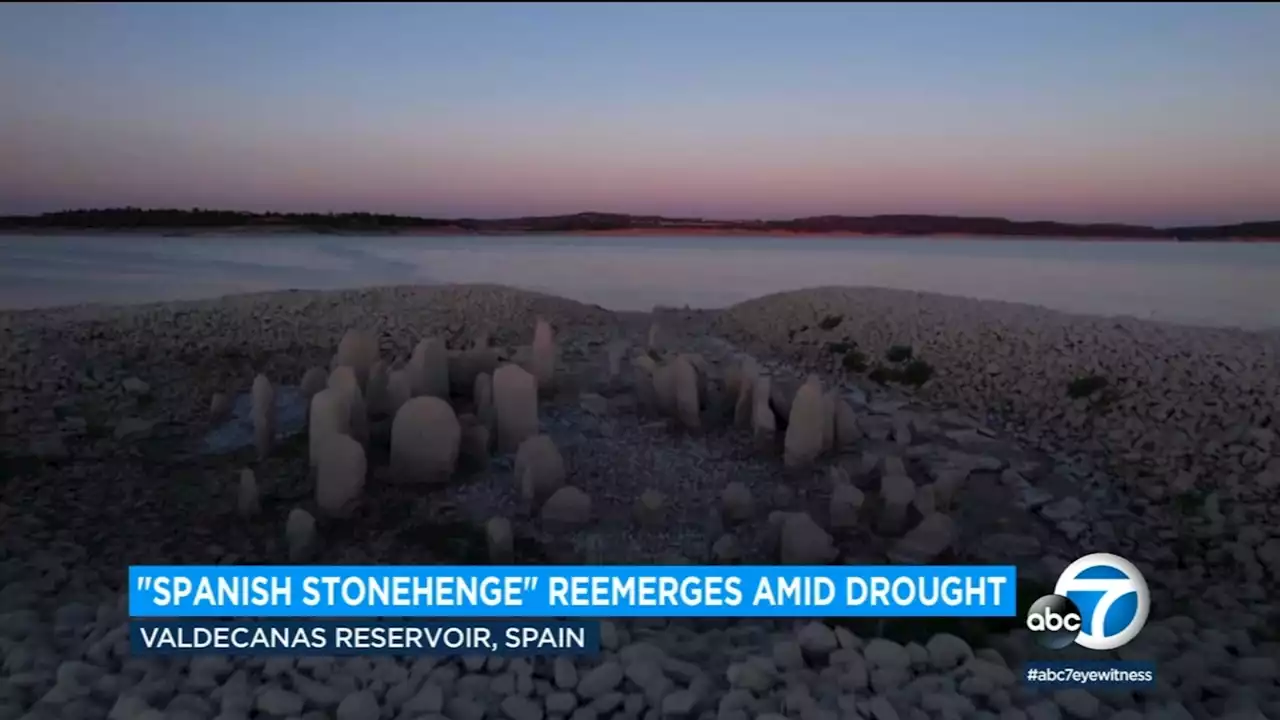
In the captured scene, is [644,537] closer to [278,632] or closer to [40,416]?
[278,632]

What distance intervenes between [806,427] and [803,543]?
506mm

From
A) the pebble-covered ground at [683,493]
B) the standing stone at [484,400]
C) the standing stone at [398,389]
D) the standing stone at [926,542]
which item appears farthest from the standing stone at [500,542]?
the standing stone at [926,542]

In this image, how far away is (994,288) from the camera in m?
2.97

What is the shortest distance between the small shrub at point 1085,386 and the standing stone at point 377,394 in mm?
2329

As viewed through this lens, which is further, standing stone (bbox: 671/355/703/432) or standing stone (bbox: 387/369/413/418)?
standing stone (bbox: 671/355/703/432)

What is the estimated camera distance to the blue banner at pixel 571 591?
211 cm

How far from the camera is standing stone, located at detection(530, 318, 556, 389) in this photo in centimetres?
293

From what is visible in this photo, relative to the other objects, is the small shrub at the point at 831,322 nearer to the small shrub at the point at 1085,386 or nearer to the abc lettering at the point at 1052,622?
the small shrub at the point at 1085,386

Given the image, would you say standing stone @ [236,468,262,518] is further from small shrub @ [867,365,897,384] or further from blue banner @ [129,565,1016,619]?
small shrub @ [867,365,897,384]

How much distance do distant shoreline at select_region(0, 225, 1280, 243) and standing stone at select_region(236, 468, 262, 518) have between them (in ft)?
2.89

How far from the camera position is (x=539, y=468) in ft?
8.35

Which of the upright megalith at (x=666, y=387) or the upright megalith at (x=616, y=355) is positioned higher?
the upright megalith at (x=616, y=355)

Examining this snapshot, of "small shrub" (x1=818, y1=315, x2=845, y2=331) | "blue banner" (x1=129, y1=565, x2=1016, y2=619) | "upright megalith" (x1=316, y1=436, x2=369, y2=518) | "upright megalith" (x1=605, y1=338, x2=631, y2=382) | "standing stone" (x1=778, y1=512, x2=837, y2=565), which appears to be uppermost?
"small shrub" (x1=818, y1=315, x2=845, y2=331)

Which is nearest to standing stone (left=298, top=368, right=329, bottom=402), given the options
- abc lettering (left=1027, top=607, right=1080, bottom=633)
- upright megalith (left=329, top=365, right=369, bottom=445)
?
upright megalith (left=329, top=365, right=369, bottom=445)
